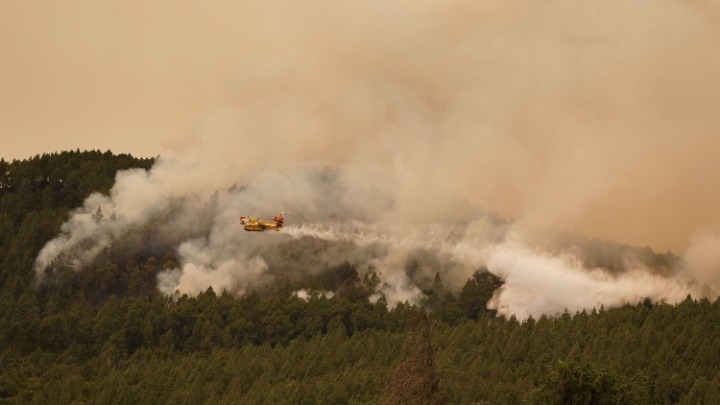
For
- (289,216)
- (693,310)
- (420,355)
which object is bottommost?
(420,355)

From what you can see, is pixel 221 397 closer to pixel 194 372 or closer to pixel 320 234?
pixel 194 372

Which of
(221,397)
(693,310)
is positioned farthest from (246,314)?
(693,310)

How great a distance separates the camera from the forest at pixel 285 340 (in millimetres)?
147875

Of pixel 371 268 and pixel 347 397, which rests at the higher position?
pixel 371 268

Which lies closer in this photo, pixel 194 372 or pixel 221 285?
pixel 194 372

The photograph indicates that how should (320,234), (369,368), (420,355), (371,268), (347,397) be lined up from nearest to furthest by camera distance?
1. (420,355)
2. (347,397)
3. (369,368)
4. (320,234)
5. (371,268)

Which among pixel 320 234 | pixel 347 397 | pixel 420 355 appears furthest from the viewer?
pixel 320 234

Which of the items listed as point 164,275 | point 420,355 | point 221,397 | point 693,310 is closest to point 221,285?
point 164,275

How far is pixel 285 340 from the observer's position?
579ft

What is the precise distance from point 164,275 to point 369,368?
4178cm

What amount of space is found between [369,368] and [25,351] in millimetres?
39517

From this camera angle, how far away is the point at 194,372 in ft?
533

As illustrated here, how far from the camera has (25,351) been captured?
17888cm

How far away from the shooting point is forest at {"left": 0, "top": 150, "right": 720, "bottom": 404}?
147875 mm
